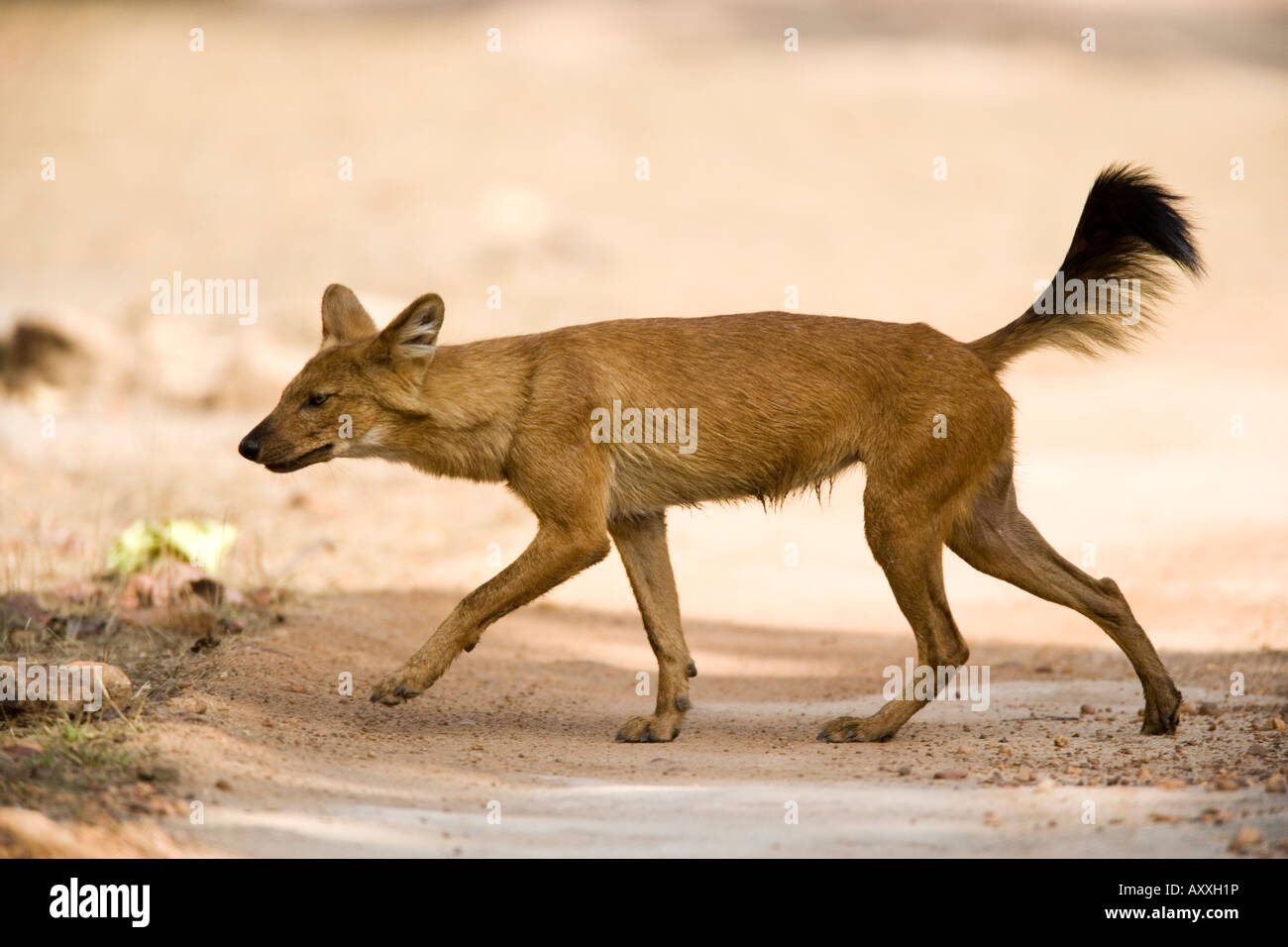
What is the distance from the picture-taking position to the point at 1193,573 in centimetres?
1070

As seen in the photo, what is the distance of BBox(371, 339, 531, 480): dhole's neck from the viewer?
270 inches

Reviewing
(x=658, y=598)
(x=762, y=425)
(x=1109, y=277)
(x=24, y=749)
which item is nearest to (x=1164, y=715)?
(x=1109, y=277)

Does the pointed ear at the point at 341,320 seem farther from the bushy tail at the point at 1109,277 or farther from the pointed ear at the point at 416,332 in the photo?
the bushy tail at the point at 1109,277

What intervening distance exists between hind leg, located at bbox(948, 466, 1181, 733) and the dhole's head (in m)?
2.64

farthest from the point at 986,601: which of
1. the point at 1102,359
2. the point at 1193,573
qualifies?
the point at 1102,359

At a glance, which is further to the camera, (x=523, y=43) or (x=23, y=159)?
(x=523, y=43)

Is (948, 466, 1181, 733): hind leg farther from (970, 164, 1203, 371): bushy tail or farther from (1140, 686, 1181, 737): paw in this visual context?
(970, 164, 1203, 371): bushy tail

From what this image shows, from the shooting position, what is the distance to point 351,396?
6.86 m

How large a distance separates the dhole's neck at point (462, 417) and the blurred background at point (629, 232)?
332 cm

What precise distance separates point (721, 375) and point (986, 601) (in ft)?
15.7

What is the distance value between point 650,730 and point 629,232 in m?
24.5

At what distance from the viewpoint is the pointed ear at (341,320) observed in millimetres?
7301
